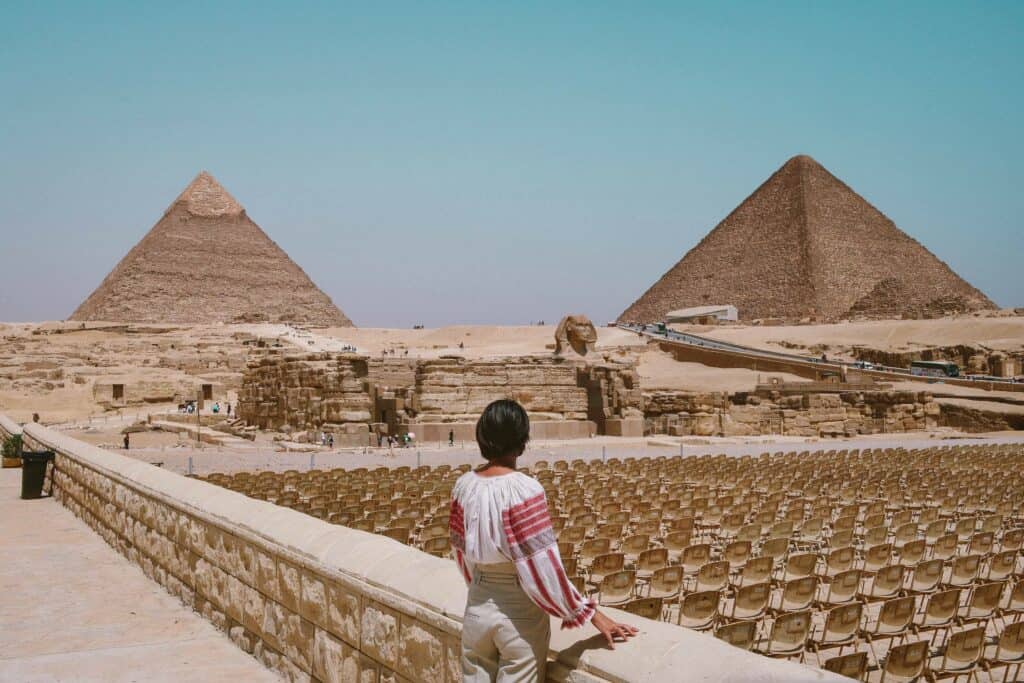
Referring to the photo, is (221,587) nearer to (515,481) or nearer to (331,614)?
(331,614)

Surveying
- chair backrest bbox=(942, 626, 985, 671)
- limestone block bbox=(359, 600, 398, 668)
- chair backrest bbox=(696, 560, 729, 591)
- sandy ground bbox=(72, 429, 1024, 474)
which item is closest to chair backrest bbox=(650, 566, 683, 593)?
chair backrest bbox=(696, 560, 729, 591)

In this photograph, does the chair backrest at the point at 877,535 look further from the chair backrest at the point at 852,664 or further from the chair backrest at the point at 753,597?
the chair backrest at the point at 852,664

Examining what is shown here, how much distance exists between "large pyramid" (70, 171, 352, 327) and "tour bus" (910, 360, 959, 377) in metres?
80.3

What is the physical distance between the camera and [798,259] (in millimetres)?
118000

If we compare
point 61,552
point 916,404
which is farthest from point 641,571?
point 916,404

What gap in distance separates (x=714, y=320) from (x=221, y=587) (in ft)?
239

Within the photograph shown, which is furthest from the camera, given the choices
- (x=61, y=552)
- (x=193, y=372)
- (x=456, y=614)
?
(x=193, y=372)

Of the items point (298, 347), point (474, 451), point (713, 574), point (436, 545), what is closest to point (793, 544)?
point (713, 574)

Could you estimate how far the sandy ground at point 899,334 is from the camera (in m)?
47.8

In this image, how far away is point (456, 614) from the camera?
2793mm

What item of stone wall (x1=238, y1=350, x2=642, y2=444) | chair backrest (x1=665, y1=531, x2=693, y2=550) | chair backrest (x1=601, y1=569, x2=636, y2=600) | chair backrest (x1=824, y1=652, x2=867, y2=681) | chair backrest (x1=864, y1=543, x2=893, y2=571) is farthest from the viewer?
stone wall (x1=238, y1=350, x2=642, y2=444)

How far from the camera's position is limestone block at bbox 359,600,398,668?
315 centimetres

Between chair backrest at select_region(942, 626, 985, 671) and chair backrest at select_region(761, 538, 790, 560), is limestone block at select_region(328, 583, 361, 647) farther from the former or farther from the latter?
chair backrest at select_region(761, 538, 790, 560)

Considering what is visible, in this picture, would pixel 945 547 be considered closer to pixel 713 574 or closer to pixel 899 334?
pixel 713 574
